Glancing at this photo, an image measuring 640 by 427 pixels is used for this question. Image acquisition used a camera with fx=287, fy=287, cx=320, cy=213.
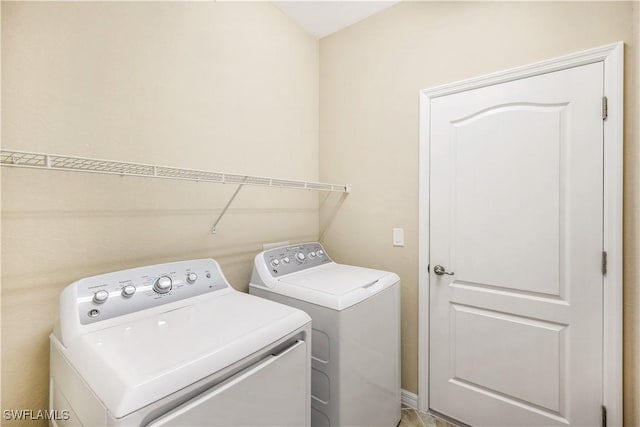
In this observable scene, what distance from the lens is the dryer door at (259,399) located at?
76cm

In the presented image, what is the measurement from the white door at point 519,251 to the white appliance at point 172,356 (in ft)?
3.76

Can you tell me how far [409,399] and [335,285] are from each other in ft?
3.70

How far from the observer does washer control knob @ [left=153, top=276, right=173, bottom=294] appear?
1.18 m

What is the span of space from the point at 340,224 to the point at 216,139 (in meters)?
1.11

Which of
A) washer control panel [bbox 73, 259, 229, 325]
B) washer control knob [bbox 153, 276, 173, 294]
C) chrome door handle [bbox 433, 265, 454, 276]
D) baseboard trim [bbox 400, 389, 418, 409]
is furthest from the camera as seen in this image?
baseboard trim [bbox 400, 389, 418, 409]

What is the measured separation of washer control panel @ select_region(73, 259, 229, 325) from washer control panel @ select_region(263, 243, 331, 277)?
358mm

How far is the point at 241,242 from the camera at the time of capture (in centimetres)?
181

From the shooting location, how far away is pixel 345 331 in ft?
4.38

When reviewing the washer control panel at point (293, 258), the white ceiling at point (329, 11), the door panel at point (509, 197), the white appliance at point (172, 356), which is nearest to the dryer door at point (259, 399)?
the white appliance at point (172, 356)

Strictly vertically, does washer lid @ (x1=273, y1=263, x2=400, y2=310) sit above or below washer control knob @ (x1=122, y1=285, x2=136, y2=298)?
below

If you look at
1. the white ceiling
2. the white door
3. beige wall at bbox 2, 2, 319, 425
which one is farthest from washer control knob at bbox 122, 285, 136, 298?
the white ceiling

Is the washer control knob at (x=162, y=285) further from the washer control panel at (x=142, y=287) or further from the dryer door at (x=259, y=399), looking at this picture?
the dryer door at (x=259, y=399)

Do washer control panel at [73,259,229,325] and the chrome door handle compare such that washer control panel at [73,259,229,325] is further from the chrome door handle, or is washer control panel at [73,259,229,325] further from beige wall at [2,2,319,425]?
the chrome door handle

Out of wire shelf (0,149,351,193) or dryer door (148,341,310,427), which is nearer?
dryer door (148,341,310,427)
